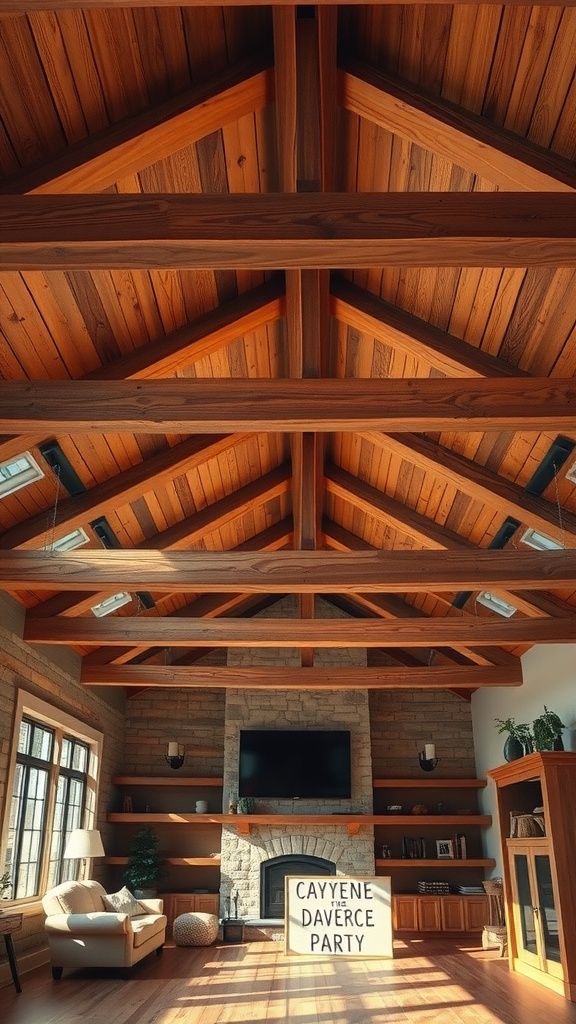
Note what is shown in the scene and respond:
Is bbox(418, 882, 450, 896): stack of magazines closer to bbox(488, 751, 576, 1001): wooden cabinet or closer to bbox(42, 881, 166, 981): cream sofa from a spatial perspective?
bbox(488, 751, 576, 1001): wooden cabinet

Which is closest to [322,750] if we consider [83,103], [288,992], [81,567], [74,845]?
[74,845]

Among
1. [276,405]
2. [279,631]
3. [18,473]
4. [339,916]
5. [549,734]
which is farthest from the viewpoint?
[339,916]

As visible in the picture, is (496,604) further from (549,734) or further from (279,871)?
(279,871)

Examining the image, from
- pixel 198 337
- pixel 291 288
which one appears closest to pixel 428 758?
pixel 198 337

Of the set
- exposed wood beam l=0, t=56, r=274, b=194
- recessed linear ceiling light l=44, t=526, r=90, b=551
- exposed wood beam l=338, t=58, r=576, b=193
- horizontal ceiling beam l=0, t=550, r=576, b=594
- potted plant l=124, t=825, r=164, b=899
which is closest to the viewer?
exposed wood beam l=338, t=58, r=576, b=193

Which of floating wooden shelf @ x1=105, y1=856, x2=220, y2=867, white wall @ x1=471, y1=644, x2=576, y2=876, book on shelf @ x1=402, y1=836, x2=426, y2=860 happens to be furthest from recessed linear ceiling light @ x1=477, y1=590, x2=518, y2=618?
floating wooden shelf @ x1=105, y1=856, x2=220, y2=867

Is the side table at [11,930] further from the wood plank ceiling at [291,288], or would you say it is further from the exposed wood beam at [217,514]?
the exposed wood beam at [217,514]

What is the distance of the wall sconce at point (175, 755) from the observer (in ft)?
35.7

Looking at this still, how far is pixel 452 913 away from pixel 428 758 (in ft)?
6.07

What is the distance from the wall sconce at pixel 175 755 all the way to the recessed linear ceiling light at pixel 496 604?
4667 millimetres

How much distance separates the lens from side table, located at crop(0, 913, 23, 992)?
6000 mm

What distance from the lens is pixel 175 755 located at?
35.8 feet

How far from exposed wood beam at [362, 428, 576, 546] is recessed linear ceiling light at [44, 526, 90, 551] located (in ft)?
8.66

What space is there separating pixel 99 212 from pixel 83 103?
1.15m
